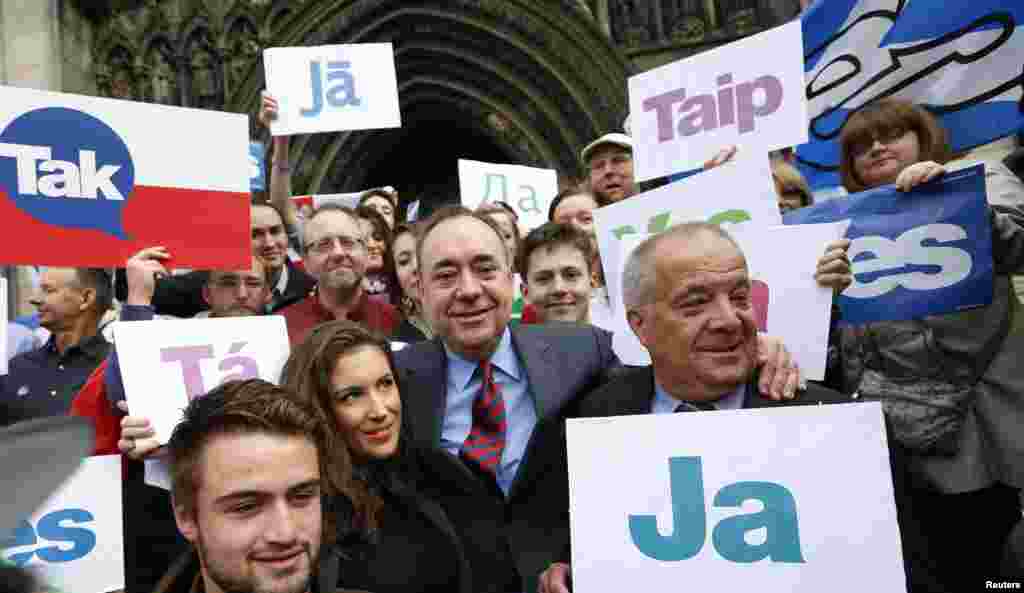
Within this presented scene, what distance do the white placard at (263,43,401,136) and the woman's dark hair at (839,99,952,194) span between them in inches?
106

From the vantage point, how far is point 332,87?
5203 millimetres

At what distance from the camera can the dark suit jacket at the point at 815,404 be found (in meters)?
2.00

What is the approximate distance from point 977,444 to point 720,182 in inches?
42.5

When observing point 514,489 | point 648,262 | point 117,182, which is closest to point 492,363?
point 514,489

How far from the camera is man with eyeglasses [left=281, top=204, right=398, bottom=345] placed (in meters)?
3.72

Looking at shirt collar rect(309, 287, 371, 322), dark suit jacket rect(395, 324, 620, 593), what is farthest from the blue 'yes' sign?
shirt collar rect(309, 287, 371, 322)

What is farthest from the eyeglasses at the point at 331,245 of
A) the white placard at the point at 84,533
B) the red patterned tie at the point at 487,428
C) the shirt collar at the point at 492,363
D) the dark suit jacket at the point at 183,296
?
the white placard at the point at 84,533

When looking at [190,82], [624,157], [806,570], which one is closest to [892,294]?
[806,570]

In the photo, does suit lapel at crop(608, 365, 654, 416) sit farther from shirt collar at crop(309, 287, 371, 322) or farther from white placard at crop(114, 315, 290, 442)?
shirt collar at crop(309, 287, 371, 322)

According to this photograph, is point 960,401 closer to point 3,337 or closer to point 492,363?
point 492,363

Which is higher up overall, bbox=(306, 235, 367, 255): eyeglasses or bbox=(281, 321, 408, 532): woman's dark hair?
bbox=(306, 235, 367, 255): eyeglasses

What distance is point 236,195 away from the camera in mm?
3648

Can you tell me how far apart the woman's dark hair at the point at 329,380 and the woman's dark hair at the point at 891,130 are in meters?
1.63

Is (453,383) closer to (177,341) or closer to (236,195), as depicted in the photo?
(177,341)
